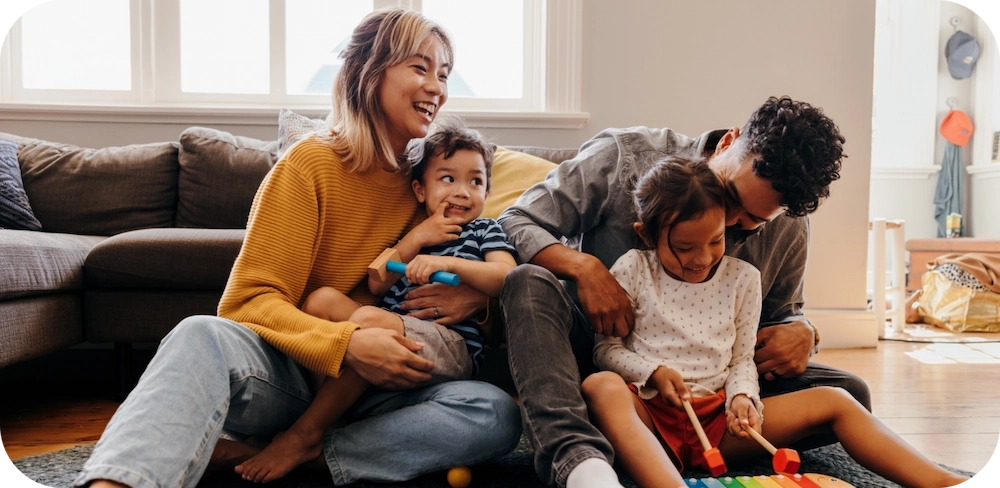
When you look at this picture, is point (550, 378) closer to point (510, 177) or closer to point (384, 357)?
point (384, 357)

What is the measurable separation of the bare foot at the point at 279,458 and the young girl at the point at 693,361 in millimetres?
476

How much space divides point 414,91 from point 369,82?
0.09 metres

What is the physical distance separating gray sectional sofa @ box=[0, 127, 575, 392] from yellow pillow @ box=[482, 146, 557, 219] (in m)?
0.29

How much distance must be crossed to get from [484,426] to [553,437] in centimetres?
16

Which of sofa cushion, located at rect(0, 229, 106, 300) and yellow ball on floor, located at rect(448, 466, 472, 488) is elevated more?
sofa cushion, located at rect(0, 229, 106, 300)

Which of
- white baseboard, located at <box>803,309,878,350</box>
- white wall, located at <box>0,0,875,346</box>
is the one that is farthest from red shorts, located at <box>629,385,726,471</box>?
white baseboard, located at <box>803,309,878,350</box>

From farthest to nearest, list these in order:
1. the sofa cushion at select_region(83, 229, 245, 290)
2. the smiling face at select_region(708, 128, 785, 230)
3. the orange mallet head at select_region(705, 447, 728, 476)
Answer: the sofa cushion at select_region(83, 229, 245, 290) < the smiling face at select_region(708, 128, 785, 230) < the orange mallet head at select_region(705, 447, 728, 476)

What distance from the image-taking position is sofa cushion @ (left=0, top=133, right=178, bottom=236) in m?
2.25

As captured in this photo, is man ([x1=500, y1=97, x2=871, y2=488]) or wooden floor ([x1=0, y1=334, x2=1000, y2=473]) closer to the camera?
man ([x1=500, y1=97, x2=871, y2=488])

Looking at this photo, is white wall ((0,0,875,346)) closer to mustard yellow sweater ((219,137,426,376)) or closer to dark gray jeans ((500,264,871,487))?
mustard yellow sweater ((219,137,426,376))

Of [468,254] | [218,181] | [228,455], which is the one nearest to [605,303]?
[468,254]

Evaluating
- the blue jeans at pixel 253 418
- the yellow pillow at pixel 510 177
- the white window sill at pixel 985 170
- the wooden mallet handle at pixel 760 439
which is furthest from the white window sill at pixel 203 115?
the white window sill at pixel 985 170

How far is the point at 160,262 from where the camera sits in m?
1.83

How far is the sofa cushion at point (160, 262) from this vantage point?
6.00 feet
